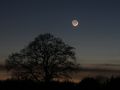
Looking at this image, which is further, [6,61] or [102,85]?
[6,61]

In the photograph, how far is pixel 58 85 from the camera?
276 ft

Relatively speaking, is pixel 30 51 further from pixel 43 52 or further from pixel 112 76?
pixel 112 76

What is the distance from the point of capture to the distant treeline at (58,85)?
78.8 metres

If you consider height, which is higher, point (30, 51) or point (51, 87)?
point (30, 51)

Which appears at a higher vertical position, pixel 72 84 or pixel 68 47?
pixel 68 47

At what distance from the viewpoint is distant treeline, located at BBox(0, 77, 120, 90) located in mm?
78750

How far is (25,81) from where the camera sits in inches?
3226

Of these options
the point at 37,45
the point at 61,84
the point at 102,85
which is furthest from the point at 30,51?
the point at 102,85

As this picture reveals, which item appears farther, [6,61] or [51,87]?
[6,61]

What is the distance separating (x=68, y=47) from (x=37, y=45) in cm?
486

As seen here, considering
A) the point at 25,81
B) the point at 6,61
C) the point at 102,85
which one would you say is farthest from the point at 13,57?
the point at 102,85

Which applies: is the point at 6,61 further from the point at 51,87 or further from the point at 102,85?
the point at 102,85

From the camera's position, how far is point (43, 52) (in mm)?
85375

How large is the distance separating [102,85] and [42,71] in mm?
10939
